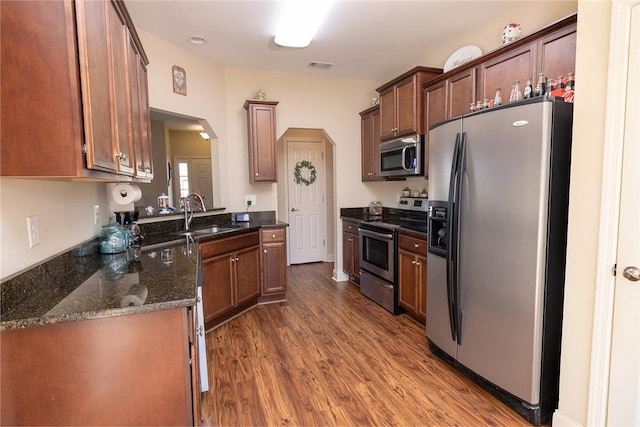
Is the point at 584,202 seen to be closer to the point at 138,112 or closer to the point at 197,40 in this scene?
the point at 138,112

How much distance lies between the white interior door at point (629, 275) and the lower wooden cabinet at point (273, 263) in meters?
2.80

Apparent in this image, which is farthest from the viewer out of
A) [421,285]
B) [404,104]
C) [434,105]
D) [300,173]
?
[300,173]

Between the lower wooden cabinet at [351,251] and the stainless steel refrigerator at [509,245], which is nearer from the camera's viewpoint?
the stainless steel refrigerator at [509,245]

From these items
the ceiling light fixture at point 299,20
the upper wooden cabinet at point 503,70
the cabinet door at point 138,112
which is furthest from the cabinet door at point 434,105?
the cabinet door at point 138,112

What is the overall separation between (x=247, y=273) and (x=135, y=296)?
216cm

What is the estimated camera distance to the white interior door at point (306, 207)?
17.9 feet

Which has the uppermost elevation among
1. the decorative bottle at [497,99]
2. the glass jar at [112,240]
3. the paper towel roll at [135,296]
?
the decorative bottle at [497,99]

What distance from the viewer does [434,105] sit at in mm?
3082

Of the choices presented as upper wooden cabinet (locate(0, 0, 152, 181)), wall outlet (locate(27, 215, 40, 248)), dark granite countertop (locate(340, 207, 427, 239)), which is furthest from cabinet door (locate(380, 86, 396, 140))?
wall outlet (locate(27, 215, 40, 248))

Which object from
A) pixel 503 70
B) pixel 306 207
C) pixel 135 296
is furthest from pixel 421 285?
pixel 306 207

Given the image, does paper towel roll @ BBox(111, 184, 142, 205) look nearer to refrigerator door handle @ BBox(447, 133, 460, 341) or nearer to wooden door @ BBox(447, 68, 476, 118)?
refrigerator door handle @ BBox(447, 133, 460, 341)

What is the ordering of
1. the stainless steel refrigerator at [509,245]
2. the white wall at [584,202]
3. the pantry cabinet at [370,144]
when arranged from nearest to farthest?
the white wall at [584,202] → the stainless steel refrigerator at [509,245] → the pantry cabinet at [370,144]

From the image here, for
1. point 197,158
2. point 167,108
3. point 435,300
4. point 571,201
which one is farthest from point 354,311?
point 197,158

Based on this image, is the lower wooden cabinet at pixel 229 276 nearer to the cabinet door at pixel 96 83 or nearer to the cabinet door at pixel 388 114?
the cabinet door at pixel 96 83
